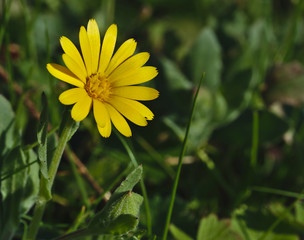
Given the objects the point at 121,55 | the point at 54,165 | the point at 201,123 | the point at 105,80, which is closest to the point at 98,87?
the point at 105,80

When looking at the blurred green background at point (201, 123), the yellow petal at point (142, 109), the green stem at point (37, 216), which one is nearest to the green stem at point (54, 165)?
the green stem at point (37, 216)

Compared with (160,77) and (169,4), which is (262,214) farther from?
(169,4)

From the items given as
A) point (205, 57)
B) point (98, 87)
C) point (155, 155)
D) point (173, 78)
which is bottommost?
point (98, 87)

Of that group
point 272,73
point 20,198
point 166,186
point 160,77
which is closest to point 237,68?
point 272,73

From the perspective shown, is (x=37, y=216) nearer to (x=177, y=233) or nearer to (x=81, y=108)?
(x=81, y=108)

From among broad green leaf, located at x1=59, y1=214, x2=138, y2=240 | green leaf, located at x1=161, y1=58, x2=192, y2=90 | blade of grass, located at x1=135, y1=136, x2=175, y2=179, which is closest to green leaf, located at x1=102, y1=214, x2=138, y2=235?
broad green leaf, located at x1=59, y1=214, x2=138, y2=240

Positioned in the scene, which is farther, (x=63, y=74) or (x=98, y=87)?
(x=98, y=87)

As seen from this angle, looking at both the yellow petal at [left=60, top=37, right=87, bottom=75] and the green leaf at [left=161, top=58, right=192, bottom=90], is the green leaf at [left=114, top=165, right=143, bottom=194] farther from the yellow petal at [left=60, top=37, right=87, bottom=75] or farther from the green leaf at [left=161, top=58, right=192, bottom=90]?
the green leaf at [left=161, top=58, right=192, bottom=90]
